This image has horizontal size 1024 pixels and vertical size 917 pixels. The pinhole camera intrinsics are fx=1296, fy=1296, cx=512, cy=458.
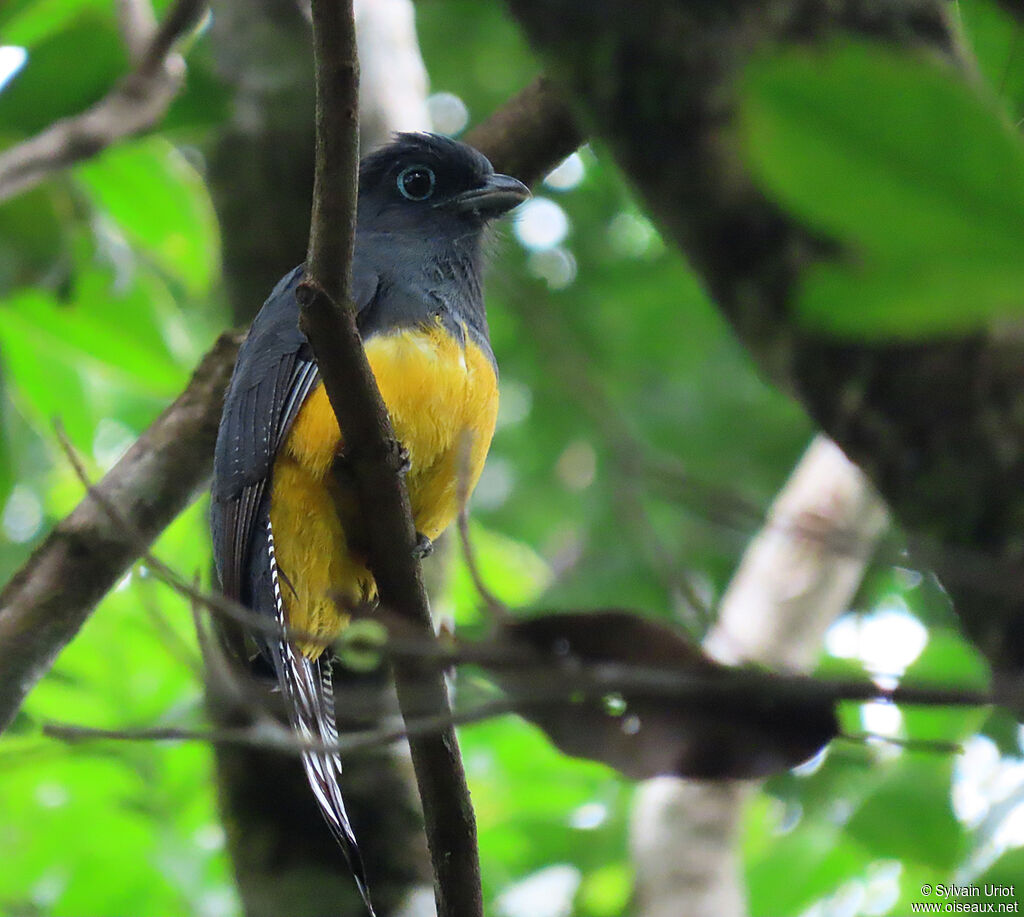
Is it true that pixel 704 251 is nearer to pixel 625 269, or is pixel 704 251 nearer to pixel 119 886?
pixel 119 886

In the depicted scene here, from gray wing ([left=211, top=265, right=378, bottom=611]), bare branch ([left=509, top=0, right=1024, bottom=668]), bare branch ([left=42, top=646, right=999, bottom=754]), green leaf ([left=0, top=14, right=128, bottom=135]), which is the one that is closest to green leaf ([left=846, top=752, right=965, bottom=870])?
gray wing ([left=211, top=265, right=378, bottom=611])

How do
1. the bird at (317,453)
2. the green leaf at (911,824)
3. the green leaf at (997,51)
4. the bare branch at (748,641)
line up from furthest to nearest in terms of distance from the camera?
the bare branch at (748,641), the green leaf at (911,824), the bird at (317,453), the green leaf at (997,51)

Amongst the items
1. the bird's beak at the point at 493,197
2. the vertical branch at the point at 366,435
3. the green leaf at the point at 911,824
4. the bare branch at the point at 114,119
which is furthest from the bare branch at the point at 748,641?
the bare branch at the point at 114,119

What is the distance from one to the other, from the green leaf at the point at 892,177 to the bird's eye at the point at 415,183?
12.5 feet

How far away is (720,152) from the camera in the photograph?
1228 millimetres

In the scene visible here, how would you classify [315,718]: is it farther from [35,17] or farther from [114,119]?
[35,17]

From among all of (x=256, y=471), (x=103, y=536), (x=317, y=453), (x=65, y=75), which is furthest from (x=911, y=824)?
(x=65, y=75)

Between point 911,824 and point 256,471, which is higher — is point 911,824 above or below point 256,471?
below

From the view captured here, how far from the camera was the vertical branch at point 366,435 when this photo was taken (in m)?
2.12

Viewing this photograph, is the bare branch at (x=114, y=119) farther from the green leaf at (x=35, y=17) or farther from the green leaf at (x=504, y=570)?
the green leaf at (x=504, y=570)

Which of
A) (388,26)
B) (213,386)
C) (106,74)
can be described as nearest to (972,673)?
(213,386)

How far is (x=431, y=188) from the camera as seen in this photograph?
175 inches

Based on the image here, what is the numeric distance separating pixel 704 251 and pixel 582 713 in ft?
2.75

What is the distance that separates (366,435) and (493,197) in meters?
1.82
